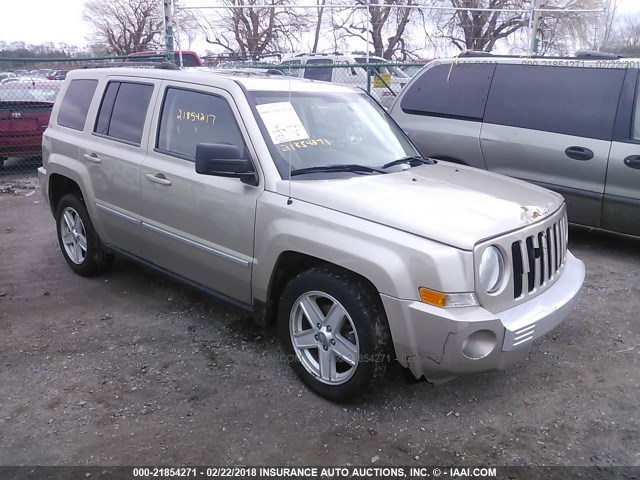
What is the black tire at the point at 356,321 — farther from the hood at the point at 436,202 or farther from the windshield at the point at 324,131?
the windshield at the point at 324,131

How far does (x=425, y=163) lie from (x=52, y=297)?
3189 millimetres

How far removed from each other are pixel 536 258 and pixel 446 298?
0.72 m

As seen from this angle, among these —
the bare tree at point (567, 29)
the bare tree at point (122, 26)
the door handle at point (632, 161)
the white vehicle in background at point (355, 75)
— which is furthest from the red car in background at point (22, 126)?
the bare tree at point (122, 26)

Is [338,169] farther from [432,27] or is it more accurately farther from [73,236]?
[432,27]

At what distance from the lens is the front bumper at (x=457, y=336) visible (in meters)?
2.69

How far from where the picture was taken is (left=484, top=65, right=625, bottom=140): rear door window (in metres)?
5.57

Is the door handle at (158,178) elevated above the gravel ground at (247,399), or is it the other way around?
the door handle at (158,178)

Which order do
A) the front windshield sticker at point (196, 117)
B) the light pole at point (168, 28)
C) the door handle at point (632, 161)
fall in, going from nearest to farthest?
the front windshield sticker at point (196, 117)
the door handle at point (632, 161)
the light pole at point (168, 28)

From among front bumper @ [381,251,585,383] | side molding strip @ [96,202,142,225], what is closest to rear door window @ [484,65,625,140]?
front bumper @ [381,251,585,383]

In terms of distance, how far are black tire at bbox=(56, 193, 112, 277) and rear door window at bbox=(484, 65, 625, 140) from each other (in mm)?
4132

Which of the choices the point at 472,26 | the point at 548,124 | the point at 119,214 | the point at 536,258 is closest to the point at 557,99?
the point at 548,124

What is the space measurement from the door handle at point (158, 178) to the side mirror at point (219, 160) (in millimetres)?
719

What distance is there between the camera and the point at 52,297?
4707 millimetres

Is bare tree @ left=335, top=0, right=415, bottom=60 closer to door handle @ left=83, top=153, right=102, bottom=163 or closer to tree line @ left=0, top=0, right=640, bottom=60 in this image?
tree line @ left=0, top=0, right=640, bottom=60
